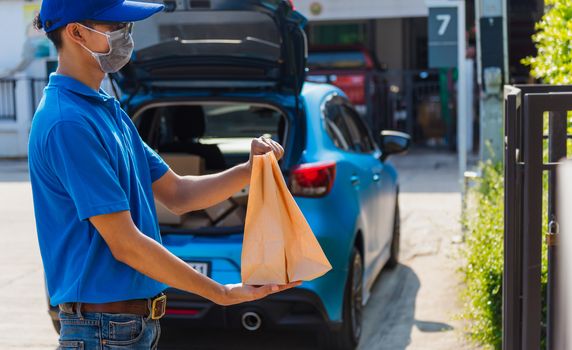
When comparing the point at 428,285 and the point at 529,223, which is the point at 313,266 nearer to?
the point at 529,223

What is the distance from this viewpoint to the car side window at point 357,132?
22.5 feet

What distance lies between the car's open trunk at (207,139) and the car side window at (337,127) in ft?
0.96

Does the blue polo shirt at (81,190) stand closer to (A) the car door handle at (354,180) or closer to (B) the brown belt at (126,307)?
(B) the brown belt at (126,307)

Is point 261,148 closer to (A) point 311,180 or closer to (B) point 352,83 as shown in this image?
(A) point 311,180

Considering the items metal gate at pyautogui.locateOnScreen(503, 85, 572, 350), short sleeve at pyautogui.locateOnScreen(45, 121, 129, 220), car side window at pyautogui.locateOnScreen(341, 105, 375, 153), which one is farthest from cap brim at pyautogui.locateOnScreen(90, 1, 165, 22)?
car side window at pyautogui.locateOnScreen(341, 105, 375, 153)

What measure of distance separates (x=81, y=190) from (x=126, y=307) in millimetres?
399

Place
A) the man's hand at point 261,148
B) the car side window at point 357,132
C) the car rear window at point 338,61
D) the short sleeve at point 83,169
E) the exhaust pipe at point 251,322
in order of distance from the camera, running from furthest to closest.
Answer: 1. the car rear window at point 338,61
2. the car side window at point 357,132
3. the exhaust pipe at point 251,322
4. the man's hand at point 261,148
5. the short sleeve at point 83,169

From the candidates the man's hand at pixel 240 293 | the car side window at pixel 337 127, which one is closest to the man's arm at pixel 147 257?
the man's hand at pixel 240 293

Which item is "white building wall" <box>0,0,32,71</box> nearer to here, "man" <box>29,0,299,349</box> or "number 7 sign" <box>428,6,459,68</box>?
"number 7 sign" <box>428,6,459,68</box>

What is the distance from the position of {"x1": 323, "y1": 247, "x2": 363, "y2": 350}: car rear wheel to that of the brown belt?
2.78m

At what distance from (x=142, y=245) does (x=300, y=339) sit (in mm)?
3773

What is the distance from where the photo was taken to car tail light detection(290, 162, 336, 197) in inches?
215

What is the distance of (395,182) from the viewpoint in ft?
25.8

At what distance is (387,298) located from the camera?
7.30 metres
